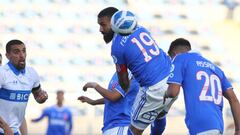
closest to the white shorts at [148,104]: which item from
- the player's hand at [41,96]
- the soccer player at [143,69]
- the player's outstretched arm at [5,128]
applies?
the soccer player at [143,69]

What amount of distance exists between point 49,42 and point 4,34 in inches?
84.5

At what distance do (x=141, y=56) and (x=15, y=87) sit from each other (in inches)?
84.8

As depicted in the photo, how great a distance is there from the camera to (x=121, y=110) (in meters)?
9.30

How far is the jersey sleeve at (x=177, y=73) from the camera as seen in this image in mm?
7484

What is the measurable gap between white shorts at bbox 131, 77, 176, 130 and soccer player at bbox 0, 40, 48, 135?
1.85 metres

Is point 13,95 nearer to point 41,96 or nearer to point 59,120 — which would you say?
point 41,96

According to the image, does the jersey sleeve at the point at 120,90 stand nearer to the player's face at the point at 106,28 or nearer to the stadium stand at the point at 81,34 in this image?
the player's face at the point at 106,28

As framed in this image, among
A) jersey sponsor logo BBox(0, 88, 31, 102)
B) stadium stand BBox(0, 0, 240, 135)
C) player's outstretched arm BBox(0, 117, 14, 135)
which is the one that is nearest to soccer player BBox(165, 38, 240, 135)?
player's outstretched arm BBox(0, 117, 14, 135)

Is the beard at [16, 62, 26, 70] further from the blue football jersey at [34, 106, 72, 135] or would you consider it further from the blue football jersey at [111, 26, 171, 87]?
the blue football jersey at [34, 106, 72, 135]

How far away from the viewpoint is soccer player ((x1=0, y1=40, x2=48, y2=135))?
31.8 feet

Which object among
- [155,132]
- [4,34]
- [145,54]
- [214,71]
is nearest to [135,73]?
[145,54]

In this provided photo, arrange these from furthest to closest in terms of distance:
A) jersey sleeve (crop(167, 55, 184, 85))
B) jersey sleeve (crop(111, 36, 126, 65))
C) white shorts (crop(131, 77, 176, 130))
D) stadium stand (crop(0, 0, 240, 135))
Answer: stadium stand (crop(0, 0, 240, 135)) → white shorts (crop(131, 77, 176, 130)) → jersey sleeve (crop(111, 36, 126, 65)) → jersey sleeve (crop(167, 55, 184, 85))

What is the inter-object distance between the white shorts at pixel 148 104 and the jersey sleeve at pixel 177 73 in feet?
2.42

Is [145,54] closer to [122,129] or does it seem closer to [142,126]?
[142,126]
